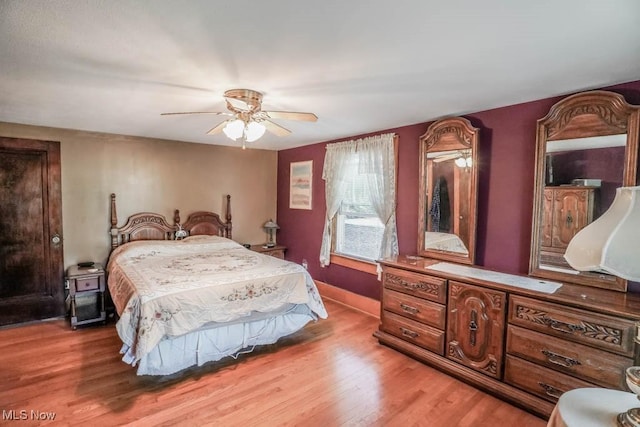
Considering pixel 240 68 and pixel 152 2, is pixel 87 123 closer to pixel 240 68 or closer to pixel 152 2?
pixel 240 68

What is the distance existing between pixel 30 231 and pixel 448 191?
4.66 meters

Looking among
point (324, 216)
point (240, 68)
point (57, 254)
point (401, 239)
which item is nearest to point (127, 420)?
point (240, 68)

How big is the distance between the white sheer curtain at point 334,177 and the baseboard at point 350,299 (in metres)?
0.35

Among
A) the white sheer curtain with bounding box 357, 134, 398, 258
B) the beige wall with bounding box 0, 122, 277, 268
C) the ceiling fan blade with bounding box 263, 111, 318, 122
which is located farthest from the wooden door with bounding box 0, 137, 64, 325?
the white sheer curtain with bounding box 357, 134, 398, 258

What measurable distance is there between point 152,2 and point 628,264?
2190mm

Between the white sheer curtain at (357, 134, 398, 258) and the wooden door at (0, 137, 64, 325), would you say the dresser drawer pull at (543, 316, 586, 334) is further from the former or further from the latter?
the wooden door at (0, 137, 64, 325)

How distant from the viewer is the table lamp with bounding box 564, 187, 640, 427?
1.24 m

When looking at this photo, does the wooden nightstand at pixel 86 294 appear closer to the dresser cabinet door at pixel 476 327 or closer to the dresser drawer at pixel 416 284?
the dresser drawer at pixel 416 284

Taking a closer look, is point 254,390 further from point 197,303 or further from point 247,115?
point 247,115

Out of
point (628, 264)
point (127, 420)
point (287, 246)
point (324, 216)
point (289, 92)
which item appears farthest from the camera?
point (287, 246)

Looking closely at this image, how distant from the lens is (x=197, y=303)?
2617mm

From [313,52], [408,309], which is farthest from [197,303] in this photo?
[313,52]

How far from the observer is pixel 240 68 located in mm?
1989

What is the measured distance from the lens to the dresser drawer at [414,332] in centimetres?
278
